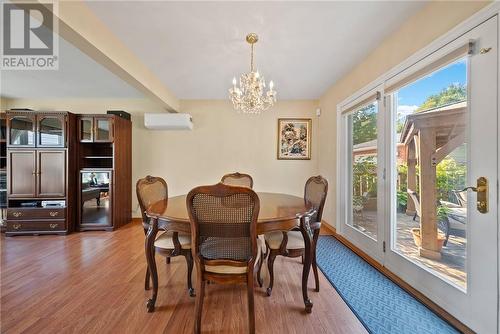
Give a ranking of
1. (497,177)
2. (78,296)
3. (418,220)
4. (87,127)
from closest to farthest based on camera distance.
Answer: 1. (497,177)
2. (78,296)
3. (418,220)
4. (87,127)

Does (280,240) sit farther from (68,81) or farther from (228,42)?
(68,81)

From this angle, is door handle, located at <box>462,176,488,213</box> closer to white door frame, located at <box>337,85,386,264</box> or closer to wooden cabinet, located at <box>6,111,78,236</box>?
white door frame, located at <box>337,85,386,264</box>

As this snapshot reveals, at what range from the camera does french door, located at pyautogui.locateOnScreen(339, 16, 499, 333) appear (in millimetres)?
1303

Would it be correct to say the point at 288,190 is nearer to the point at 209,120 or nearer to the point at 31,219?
the point at 209,120

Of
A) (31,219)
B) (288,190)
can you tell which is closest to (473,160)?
(288,190)

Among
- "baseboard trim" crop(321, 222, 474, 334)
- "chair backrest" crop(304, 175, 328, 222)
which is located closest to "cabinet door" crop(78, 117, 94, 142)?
"chair backrest" crop(304, 175, 328, 222)

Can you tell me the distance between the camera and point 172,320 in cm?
153

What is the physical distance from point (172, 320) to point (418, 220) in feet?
7.34

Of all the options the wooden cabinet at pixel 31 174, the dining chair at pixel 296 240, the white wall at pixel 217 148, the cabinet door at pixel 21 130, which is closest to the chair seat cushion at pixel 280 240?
the dining chair at pixel 296 240

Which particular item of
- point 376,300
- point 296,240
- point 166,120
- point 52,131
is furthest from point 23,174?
point 376,300

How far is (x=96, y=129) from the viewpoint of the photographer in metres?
3.52

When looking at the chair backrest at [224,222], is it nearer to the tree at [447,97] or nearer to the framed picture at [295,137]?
the tree at [447,97]

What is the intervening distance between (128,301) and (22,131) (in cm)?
343

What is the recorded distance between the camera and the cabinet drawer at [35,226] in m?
3.23
